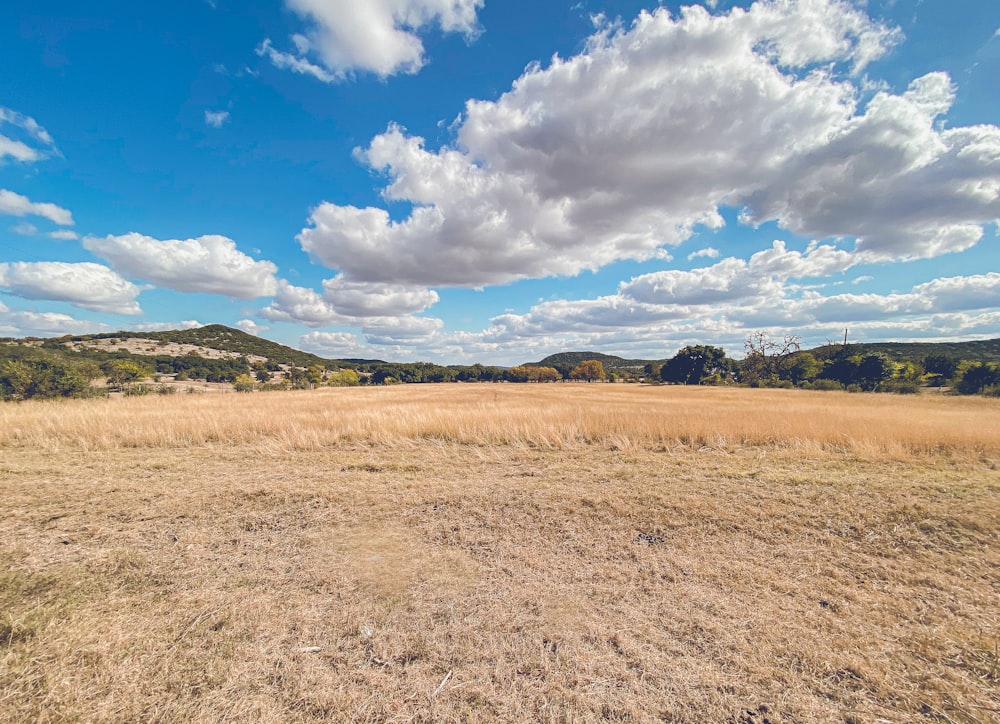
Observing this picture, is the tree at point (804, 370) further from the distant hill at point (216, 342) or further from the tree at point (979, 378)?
the distant hill at point (216, 342)

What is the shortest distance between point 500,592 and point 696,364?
79.9m

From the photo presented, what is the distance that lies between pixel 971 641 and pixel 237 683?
218 inches

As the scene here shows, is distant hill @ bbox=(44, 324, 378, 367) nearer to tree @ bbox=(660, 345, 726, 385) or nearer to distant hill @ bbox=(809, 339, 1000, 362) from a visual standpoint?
tree @ bbox=(660, 345, 726, 385)

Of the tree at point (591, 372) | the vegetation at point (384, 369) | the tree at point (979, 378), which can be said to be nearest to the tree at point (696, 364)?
the vegetation at point (384, 369)

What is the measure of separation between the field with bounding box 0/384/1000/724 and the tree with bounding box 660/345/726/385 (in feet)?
235

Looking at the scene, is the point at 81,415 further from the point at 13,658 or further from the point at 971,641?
the point at 971,641

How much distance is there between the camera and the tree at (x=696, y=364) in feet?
240

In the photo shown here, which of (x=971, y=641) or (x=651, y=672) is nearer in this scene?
(x=651, y=672)

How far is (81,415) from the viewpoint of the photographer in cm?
1180

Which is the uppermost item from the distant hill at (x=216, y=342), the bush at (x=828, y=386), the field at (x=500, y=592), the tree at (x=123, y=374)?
the distant hill at (x=216, y=342)

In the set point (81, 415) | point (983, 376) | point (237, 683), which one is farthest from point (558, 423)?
point (983, 376)

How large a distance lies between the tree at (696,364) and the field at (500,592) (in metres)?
71.8

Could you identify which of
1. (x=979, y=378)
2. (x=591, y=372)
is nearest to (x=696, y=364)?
(x=591, y=372)

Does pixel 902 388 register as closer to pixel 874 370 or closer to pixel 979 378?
pixel 979 378
